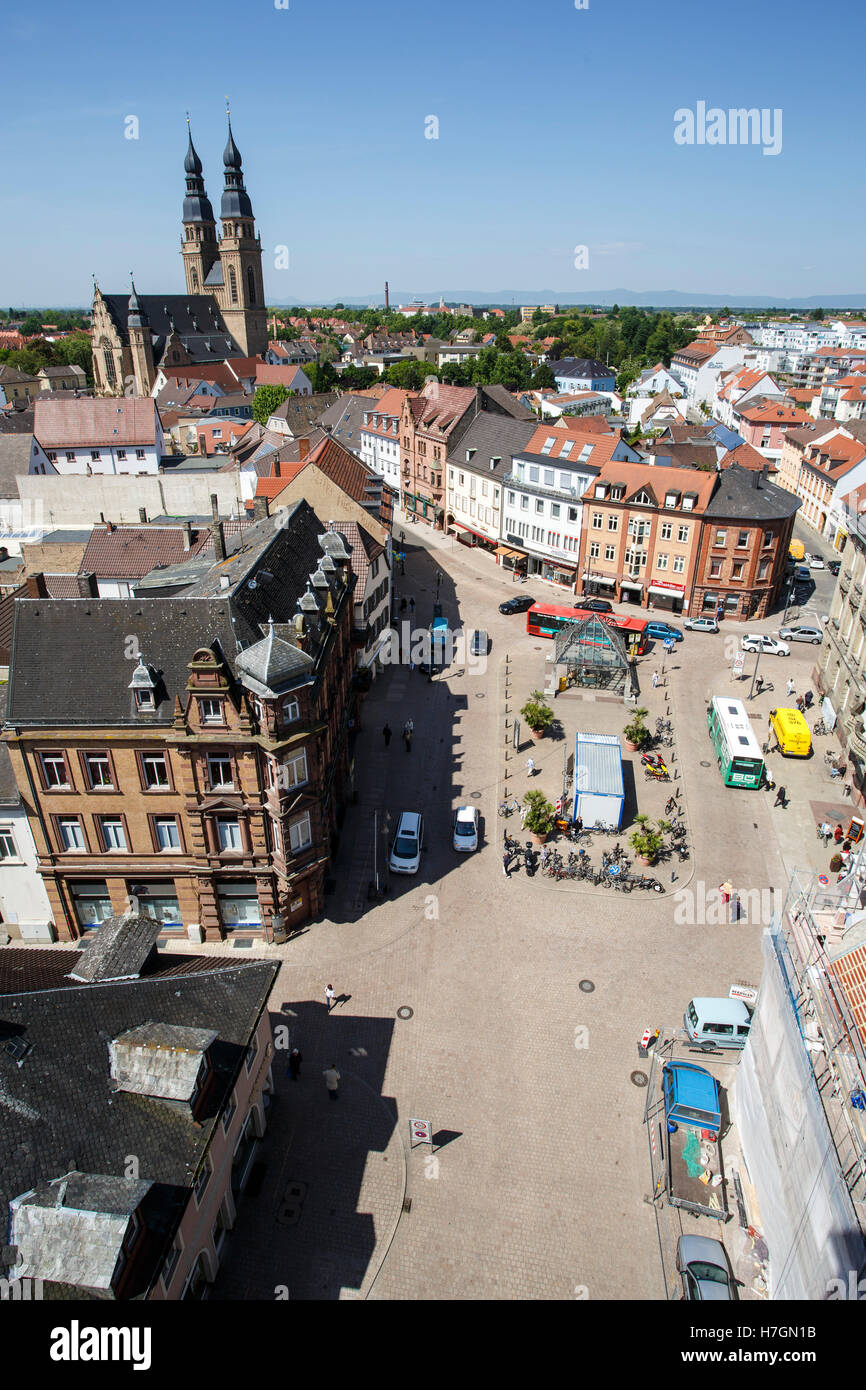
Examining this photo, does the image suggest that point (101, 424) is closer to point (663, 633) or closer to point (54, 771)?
point (663, 633)

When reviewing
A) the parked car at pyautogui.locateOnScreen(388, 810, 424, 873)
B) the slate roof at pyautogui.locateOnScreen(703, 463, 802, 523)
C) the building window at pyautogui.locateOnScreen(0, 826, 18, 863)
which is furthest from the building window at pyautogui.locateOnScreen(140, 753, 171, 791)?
the slate roof at pyautogui.locateOnScreen(703, 463, 802, 523)

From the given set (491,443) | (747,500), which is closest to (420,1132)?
(747,500)

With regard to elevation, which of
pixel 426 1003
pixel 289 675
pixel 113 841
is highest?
pixel 289 675

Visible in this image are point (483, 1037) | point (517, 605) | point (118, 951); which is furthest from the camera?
point (517, 605)

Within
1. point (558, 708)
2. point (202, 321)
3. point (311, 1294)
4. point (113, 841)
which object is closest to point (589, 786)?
point (558, 708)

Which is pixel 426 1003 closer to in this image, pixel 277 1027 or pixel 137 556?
pixel 277 1027

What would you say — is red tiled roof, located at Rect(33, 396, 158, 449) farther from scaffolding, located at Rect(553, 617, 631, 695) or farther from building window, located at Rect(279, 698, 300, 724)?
building window, located at Rect(279, 698, 300, 724)
